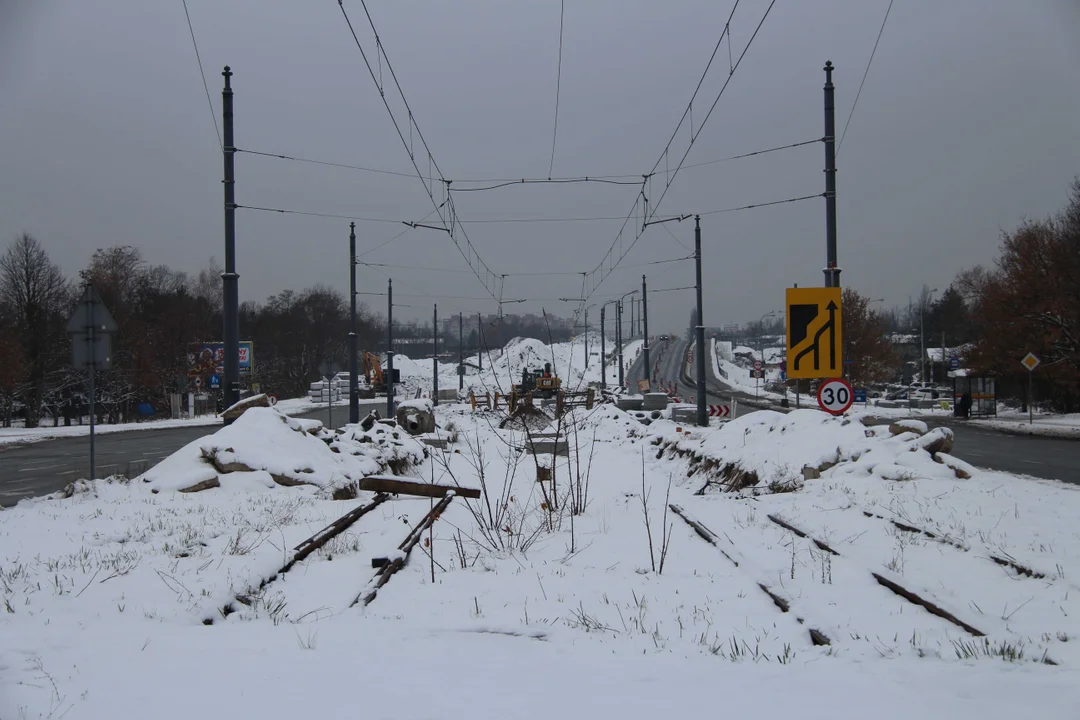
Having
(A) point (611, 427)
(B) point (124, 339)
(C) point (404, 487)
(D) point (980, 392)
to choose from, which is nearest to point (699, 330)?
(A) point (611, 427)

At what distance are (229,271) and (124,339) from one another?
40.3 meters

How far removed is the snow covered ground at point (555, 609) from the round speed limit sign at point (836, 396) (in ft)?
6.63

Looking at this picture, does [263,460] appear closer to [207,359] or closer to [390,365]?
[390,365]

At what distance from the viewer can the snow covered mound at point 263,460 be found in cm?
1220

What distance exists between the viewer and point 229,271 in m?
15.2

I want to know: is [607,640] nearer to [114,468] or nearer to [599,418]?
[114,468]

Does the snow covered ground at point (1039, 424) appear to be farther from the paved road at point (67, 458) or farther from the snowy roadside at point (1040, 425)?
the paved road at point (67, 458)

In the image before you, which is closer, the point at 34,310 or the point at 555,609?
the point at 555,609

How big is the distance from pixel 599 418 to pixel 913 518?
26.3m

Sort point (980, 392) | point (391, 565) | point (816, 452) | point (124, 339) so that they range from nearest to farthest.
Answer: point (391, 565) < point (816, 452) < point (980, 392) < point (124, 339)

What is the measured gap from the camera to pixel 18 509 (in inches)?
386

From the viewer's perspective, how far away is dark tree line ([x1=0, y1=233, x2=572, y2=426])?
43.8 meters

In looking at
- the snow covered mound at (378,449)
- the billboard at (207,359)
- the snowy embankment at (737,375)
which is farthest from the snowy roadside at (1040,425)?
the billboard at (207,359)

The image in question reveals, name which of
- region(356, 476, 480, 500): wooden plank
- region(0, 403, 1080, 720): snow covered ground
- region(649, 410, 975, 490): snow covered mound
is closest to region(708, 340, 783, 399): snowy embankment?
region(649, 410, 975, 490): snow covered mound
